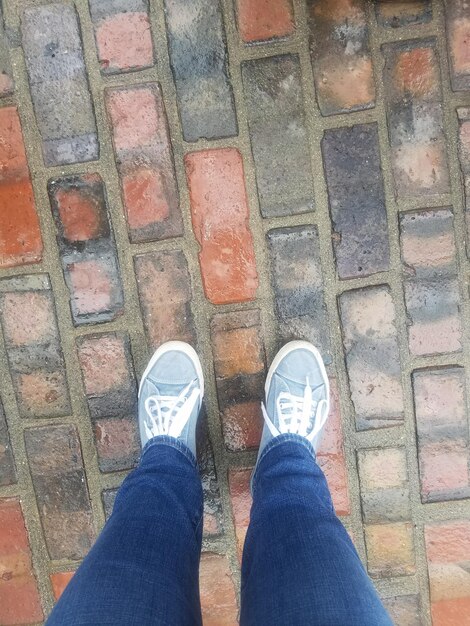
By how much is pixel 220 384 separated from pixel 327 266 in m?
0.32

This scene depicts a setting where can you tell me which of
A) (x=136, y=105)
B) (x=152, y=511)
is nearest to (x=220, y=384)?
(x=152, y=511)

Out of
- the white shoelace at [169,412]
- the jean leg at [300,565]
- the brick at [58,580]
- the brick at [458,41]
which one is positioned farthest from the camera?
the brick at [58,580]

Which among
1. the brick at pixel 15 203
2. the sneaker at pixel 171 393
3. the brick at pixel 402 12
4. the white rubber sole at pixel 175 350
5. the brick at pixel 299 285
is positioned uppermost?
the brick at pixel 402 12

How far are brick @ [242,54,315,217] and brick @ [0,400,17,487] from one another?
2.26 feet

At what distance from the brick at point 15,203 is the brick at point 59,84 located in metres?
0.05

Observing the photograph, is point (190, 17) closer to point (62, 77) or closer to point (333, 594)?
point (62, 77)

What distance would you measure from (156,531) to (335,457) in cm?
44

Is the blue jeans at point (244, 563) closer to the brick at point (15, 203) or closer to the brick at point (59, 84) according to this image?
the brick at point (15, 203)

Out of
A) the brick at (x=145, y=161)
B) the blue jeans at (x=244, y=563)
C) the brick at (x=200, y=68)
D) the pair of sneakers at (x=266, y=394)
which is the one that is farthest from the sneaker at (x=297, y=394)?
the brick at (x=200, y=68)

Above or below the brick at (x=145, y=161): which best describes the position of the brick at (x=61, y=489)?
below

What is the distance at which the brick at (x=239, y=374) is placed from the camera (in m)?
1.07

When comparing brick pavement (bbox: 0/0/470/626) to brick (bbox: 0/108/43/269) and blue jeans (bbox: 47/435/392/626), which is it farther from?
blue jeans (bbox: 47/435/392/626)

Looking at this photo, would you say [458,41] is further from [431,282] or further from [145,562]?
[145,562]

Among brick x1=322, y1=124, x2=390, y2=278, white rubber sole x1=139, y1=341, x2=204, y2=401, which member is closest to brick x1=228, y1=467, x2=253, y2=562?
white rubber sole x1=139, y1=341, x2=204, y2=401
